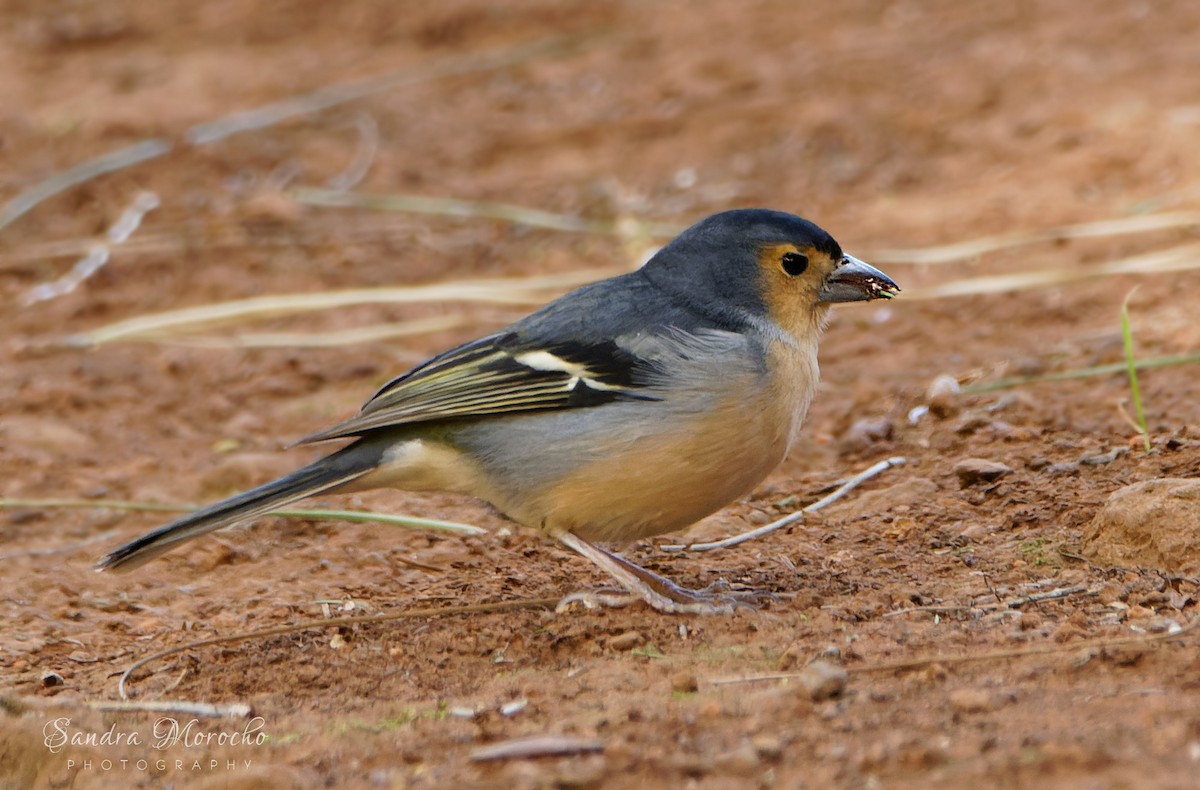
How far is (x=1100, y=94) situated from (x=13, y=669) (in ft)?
26.2

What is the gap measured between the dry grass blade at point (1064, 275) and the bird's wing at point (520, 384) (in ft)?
10.5

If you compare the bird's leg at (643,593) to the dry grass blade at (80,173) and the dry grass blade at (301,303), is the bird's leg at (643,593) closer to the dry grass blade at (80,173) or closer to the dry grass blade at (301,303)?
the dry grass blade at (301,303)

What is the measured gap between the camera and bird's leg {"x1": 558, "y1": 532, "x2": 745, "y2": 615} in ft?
15.0

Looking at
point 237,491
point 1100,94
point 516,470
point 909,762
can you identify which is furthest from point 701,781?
point 1100,94

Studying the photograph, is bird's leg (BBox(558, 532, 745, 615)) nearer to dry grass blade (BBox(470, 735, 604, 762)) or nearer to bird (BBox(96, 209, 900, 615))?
bird (BBox(96, 209, 900, 615))

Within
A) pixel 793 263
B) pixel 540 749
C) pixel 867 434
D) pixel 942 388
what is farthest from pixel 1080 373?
pixel 540 749

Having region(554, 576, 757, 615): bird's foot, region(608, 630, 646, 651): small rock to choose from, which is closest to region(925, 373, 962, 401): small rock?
region(554, 576, 757, 615): bird's foot

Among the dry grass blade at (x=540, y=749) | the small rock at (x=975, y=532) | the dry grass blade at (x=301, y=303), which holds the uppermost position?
the dry grass blade at (x=301, y=303)

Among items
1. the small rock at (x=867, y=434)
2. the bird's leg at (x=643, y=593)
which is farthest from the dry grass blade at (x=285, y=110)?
the bird's leg at (x=643, y=593)

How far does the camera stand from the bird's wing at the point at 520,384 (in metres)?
4.73

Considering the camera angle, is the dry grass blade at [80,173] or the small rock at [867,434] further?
the dry grass blade at [80,173]

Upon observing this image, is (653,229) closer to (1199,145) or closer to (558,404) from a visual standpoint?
(1199,145)

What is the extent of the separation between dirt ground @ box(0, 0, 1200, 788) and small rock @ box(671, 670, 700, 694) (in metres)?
0.01

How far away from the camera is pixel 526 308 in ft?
26.1
